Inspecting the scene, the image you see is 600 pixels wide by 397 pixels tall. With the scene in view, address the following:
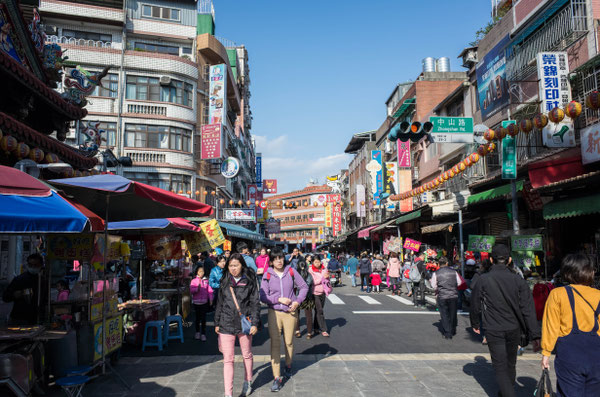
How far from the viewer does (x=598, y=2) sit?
1223 centimetres

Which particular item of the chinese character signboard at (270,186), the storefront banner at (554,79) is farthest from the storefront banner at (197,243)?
the chinese character signboard at (270,186)

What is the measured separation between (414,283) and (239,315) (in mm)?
10546

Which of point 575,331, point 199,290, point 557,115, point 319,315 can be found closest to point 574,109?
point 557,115

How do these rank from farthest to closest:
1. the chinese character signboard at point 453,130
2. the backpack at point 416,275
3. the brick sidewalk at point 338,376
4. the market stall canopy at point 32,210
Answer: the backpack at point 416,275 < the chinese character signboard at point 453,130 < the brick sidewalk at point 338,376 < the market stall canopy at point 32,210

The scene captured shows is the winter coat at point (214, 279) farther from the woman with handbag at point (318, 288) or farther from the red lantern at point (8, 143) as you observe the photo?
the red lantern at point (8, 143)

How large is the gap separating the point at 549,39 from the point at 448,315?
9.98 m

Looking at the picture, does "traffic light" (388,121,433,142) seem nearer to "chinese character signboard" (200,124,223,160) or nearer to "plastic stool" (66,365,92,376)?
"plastic stool" (66,365,92,376)

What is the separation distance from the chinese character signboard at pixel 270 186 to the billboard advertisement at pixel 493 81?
3794cm

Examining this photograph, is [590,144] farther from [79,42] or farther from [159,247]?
[79,42]

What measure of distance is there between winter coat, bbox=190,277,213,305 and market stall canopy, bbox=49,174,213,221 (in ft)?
6.36

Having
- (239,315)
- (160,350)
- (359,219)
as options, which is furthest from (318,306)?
(359,219)

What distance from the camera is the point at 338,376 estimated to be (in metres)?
6.42

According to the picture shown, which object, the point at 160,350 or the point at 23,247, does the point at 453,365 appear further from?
the point at 23,247

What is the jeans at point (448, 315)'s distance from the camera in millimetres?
9250
